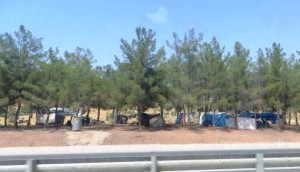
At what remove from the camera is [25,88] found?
43.5 m

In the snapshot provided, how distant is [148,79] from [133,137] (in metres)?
7.05

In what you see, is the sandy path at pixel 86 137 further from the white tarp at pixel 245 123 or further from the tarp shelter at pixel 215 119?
the white tarp at pixel 245 123

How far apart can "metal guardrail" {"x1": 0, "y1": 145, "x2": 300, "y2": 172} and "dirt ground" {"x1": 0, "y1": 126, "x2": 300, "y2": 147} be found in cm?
3039

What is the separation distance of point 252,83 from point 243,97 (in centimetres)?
213

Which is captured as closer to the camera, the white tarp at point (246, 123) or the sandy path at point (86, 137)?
the sandy path at point (86, 137)

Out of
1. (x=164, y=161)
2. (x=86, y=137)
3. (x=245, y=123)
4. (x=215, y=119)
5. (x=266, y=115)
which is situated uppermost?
(x=266, y=115)

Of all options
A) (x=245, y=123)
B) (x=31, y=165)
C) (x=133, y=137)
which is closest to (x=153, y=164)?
(x=31, y=165)

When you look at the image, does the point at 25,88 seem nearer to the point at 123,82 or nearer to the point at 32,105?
the point at 32,105

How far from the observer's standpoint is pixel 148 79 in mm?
42656

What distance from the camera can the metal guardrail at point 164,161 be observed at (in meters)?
5.85

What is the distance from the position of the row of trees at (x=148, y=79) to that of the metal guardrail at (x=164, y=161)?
3495 centimetres

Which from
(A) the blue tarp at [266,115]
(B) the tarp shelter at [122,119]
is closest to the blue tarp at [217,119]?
(A) the blue tarp at [266,115]

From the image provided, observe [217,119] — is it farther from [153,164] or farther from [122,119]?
[153,164]

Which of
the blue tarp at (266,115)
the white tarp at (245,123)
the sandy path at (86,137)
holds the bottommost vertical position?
the sandy path at (86,137)
